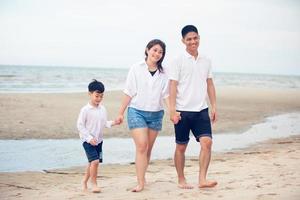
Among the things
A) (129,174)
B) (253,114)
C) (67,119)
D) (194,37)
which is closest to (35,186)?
(129,174)

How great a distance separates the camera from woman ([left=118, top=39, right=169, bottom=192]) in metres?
5.22

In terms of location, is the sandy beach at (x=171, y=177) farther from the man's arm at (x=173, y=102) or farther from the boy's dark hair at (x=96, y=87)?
the boy's dark hair at (x=96, y=87)

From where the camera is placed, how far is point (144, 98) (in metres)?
5.25

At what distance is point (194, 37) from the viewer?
5262 mm

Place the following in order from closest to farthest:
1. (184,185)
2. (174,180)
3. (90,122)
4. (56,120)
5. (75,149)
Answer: (90,122), (184,185), (174,180), (75,149), (56,120)

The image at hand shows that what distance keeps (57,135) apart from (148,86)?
19.5 feet

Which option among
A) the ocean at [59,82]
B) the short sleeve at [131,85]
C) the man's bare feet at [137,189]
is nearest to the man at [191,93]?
the short sleeve at [131,85]

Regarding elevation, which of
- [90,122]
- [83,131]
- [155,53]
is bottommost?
[83,131]

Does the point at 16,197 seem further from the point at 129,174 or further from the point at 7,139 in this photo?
the point at 7,139

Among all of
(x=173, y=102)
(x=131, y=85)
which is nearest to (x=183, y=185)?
(x=173, y=102)

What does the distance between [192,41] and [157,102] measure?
88 cm

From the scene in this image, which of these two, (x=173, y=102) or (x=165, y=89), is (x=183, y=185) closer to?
(x=173, y=102)

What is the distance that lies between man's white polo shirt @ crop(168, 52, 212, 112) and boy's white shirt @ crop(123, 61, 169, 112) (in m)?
0.21

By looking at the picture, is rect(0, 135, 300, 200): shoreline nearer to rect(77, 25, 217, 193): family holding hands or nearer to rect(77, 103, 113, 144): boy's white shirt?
rect(77, 25, 217, 193): family holding hands
